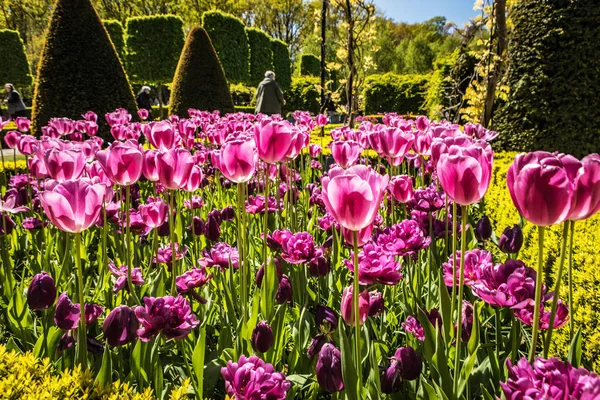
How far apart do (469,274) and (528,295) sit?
1.19ft

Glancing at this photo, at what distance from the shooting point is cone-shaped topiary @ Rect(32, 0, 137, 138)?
321 inches

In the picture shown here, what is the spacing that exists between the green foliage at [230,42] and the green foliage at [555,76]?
55.5 feet

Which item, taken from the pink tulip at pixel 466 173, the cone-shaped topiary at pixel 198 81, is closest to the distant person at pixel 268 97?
the cone-shaped topiary at pixel 198 81

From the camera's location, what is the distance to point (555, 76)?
5.54 m

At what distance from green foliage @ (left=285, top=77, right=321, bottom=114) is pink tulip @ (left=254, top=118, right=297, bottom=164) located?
950 inches

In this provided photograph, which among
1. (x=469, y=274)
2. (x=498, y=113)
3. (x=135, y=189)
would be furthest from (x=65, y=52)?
(x=469, y=274)

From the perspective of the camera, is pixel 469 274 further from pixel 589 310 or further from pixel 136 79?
pixel 136 79

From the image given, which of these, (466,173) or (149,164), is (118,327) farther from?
(466,173)

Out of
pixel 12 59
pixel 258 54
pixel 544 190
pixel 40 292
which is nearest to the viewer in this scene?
pixel 544 190

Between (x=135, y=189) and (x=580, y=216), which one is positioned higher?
(x=580, y=216)

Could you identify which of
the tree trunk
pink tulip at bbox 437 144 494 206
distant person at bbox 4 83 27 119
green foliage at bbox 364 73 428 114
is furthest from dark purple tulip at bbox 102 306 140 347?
green foliage at bbox 364 73 428 114

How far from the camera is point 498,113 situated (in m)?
6.11

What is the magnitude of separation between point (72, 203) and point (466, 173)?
3.60 ft

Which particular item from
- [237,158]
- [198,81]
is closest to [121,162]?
[237,158]
